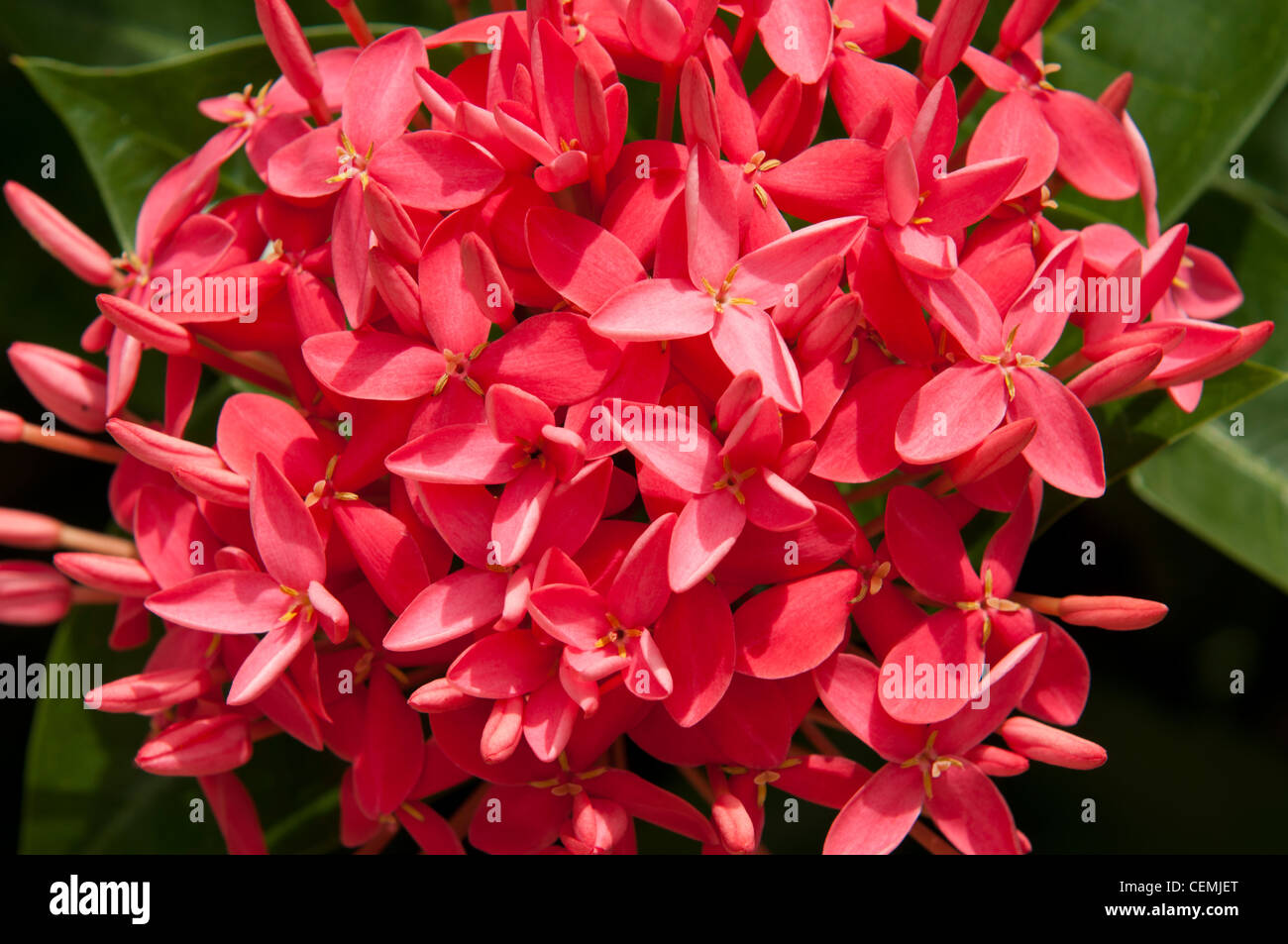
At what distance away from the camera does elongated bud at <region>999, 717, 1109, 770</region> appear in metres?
0.71

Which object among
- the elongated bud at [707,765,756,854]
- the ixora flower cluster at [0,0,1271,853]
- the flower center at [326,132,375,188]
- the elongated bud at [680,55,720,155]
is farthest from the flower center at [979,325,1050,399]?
the flower center at [326,132,375,188]

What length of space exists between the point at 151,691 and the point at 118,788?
1.44 ft

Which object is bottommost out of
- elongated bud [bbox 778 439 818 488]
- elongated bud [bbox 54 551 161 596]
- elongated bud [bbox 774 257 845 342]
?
elongated bud [bbox 54 551 161 596]

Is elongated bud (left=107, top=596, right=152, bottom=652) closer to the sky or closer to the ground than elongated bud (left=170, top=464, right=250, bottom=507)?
closer to the ground

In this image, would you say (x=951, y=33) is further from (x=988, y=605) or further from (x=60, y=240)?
(x=60, y=240)

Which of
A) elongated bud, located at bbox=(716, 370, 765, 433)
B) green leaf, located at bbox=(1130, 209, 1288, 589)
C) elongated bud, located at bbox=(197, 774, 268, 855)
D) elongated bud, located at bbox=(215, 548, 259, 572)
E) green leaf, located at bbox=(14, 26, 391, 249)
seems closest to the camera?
elongated bud, located at bbox=(716, 370, 765, 433)

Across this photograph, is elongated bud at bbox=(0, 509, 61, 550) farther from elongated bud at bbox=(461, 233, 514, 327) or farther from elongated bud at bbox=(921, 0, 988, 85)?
elongated bud at bbox=(921, 0, 988, 85)

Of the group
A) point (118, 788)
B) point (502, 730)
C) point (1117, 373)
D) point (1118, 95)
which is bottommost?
point (118, 788)

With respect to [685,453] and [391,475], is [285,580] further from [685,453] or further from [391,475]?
[685,453]

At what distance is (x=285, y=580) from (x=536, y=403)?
221mm

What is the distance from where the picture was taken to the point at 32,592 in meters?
0.83

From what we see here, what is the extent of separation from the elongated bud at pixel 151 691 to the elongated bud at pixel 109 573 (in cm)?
6

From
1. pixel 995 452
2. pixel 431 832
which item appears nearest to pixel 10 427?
pixel 431 832

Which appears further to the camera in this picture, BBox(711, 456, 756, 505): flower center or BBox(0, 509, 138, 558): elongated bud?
BBox(0, 509, 138, 558): elongated bud
